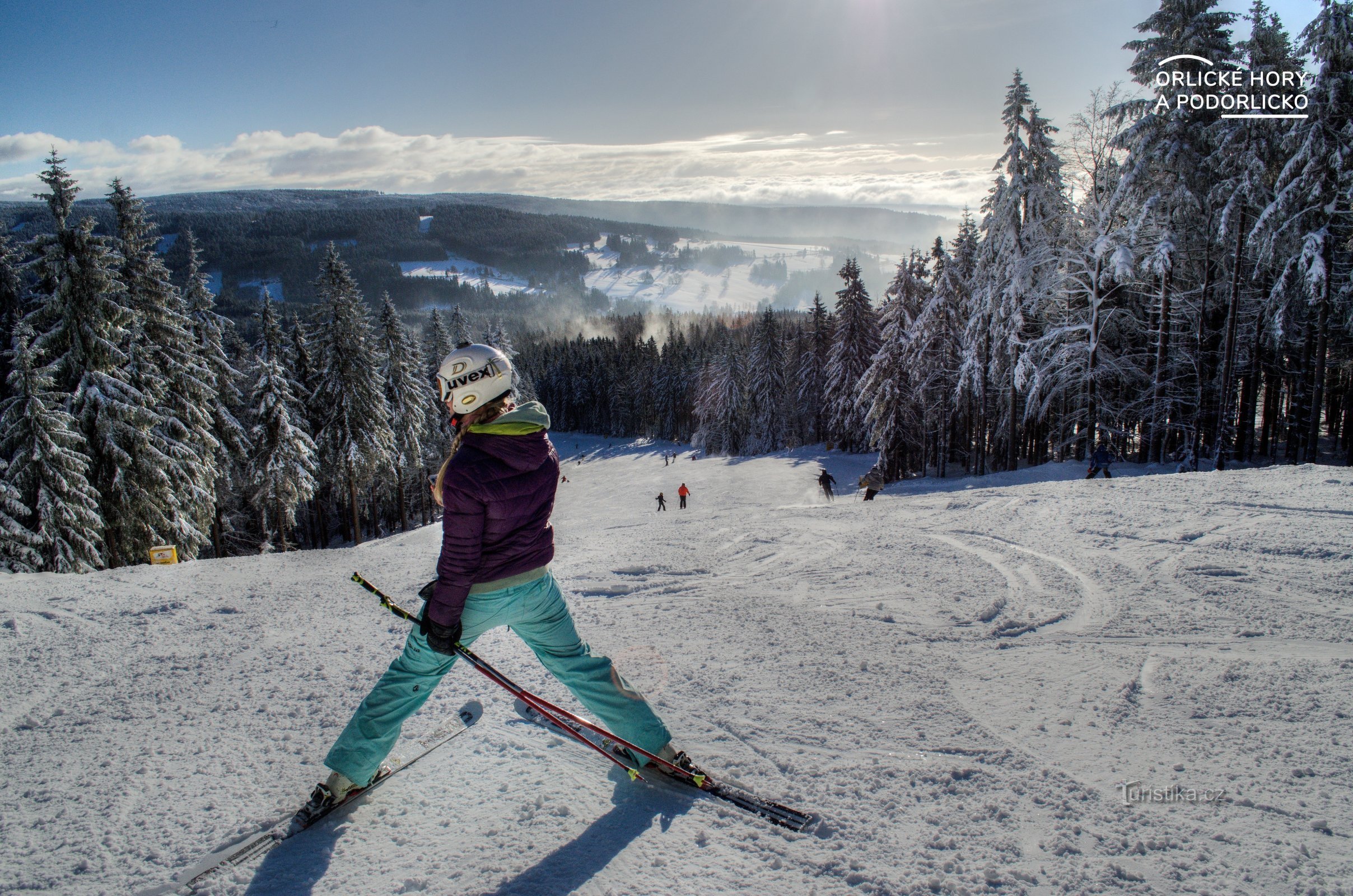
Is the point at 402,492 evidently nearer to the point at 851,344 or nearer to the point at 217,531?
the point at 217,531

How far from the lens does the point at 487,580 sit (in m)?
3.40

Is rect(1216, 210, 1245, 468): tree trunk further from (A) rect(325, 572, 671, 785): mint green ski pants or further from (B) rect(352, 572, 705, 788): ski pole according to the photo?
(A) rect(325, 572, 671, 785): mint green ski pants

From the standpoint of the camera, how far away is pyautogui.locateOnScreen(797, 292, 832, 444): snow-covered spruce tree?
173 feet

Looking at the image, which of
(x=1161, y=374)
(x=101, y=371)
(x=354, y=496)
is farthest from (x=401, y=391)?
(x=1161, y=374)

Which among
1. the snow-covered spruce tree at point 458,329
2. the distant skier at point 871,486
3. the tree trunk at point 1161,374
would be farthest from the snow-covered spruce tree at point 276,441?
the tree trunk at point 1161,374

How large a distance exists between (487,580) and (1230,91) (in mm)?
28419

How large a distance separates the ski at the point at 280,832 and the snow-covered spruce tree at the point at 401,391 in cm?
3101

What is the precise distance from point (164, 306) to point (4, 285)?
11.9 ft

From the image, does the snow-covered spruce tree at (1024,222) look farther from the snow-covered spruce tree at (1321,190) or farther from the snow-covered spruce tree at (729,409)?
the snow-covered spruce tree at (729,409)

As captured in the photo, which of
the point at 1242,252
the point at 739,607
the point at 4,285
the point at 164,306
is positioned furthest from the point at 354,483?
the point at 1242,252

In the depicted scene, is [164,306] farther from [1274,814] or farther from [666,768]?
[1274,814]

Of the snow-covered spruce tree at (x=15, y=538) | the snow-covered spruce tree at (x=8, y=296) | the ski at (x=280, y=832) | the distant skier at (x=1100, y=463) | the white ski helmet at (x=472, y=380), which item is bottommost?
the snow-covered spruce tree at (x=15, y=538)

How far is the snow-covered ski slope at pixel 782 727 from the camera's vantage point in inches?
125

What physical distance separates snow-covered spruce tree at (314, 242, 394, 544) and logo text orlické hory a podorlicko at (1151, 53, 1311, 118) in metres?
31.6
